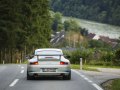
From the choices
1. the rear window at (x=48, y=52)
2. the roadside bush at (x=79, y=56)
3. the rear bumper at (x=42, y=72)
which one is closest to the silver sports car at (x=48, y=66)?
the rear bumper at (x=42, y=72)

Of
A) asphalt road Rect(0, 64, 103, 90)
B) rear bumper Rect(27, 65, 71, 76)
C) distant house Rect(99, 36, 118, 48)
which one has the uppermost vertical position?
rear bumper Rect(27, 65, 71, 76)

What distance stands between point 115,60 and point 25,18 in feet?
83.7

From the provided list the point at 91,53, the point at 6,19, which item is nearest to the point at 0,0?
the point at 6,19

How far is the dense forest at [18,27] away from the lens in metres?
63.5

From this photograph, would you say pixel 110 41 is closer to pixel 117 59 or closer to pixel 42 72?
pixel 117 59

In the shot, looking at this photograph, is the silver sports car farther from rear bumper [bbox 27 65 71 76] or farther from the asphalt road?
the asphalt road

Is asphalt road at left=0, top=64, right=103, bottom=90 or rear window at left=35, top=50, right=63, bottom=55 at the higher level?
rear window at left=35, top=50, right=63, bottom=55

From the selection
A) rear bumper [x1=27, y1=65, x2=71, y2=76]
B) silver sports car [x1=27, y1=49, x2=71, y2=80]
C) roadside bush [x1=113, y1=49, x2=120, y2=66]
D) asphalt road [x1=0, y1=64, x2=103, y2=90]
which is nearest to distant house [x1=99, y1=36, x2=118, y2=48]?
roadside bush [x1=113, y1=49, x2=120, y2=66]

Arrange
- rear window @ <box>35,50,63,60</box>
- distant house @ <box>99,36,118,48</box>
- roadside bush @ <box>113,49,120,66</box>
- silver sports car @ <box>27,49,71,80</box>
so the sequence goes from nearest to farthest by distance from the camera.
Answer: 1. silver sports car @ <box>27,49,71,80</box>
2. rear window @ <box>35,50,63,60</box>
3. roadside bush @ <box>113,49,120,66</box>
4. distant house @ <box>99,36,118,48</box>

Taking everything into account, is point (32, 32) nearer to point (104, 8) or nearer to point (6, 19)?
point (6, 19)

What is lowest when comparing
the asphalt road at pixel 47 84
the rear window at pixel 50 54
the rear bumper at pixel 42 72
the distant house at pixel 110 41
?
the distant house at pixel 110 41

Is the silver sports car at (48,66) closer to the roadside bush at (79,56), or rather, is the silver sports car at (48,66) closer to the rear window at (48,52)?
the rear window at (48,52)

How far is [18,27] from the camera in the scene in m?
65.2

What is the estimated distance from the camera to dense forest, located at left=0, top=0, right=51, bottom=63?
63.5 m
